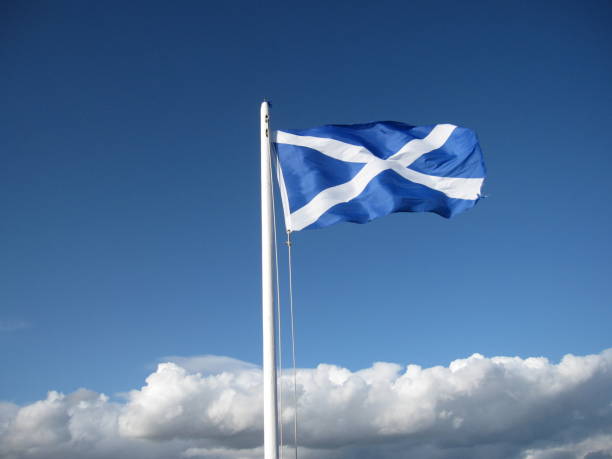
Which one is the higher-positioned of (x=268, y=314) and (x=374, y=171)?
(x=374, y=171)

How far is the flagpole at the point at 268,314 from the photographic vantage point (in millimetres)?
16078

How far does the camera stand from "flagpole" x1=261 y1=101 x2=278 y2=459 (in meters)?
16.1

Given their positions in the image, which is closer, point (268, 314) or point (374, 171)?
point (268, 314)

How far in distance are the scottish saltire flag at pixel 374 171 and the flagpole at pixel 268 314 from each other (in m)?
1.92

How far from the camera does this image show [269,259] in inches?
694

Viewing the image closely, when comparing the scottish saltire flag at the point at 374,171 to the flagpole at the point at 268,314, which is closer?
the flagpole at the point at 268,314

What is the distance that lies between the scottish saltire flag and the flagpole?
1919mm

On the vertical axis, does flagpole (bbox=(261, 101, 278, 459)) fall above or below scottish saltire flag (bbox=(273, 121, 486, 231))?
below

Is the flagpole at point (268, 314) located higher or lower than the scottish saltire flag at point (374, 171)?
lower

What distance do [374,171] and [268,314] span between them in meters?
7.79

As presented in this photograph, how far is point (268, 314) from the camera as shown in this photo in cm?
1692

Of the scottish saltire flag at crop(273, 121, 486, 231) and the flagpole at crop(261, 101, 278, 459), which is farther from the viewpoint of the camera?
the scottish saltire flag at crop(273, 121, 486, 231)

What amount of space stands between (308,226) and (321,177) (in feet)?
6.54

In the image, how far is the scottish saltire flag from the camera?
20938 millimetres
